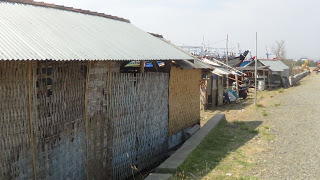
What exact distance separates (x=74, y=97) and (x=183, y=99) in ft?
16.5

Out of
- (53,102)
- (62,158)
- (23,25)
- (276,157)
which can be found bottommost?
(276,157)

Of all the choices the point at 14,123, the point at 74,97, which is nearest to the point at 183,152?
the point at 74,97

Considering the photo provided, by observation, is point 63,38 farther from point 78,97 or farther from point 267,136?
point 267,136

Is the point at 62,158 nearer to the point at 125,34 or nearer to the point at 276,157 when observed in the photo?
the point at 125,34

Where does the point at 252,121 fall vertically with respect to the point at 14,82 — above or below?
below

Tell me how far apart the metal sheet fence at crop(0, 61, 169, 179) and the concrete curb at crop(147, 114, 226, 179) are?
68cm

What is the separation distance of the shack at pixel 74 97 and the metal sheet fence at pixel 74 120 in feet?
0.05

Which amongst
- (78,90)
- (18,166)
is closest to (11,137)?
(18,166)

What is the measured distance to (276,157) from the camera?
8195mm

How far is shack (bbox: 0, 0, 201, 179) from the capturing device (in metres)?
4.63

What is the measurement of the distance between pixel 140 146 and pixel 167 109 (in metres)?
1.74

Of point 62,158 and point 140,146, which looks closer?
point 62,158

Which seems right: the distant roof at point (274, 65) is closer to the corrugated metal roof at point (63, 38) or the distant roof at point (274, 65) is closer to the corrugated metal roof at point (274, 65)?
the corrugated metal roof at point (274, 65)

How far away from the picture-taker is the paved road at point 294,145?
23.0ft
